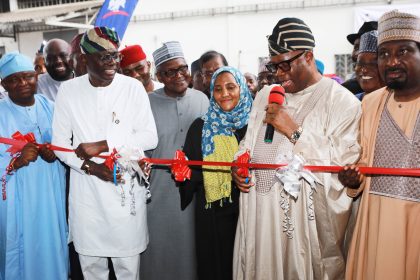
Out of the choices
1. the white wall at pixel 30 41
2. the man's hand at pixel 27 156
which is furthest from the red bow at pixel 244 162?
the white wall at pixel 30 41

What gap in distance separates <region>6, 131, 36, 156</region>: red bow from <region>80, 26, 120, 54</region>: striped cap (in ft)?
3.20

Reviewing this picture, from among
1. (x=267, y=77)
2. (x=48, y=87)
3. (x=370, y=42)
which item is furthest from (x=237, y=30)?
(x=370, y=42)

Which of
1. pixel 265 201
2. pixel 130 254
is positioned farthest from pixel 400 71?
pixel 130 254

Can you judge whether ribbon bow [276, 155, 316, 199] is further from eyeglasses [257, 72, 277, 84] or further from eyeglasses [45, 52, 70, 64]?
eyeglasses [45, 52, 70, 64]

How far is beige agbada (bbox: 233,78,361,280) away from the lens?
8.27ft

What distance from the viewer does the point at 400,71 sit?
7.41ft

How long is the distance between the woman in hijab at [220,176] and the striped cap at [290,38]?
1.92 ft

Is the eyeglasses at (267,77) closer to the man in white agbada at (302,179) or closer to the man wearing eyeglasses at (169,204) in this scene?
the man wearing eyeglasses at (169,204)

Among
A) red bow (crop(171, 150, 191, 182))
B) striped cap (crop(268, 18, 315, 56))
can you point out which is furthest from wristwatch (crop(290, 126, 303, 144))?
red bow (crop(171, 150, 191, 182))

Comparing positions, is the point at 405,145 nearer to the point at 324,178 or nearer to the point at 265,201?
the point at 324,178

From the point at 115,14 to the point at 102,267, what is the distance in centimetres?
497

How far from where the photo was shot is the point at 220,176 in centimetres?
316

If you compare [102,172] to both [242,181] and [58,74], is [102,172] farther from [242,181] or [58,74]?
[58,74]

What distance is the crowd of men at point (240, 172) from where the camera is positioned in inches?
93.5
